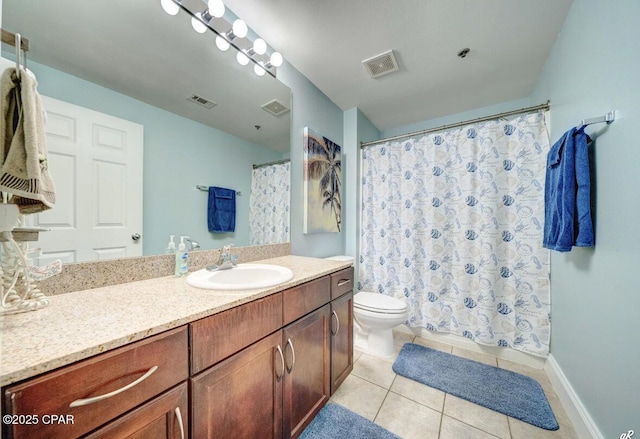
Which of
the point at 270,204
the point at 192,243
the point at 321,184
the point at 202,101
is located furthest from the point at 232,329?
the point at 321,184

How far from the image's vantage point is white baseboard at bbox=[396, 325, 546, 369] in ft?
5.64

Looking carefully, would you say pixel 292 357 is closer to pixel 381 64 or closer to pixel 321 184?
pixel 321 184

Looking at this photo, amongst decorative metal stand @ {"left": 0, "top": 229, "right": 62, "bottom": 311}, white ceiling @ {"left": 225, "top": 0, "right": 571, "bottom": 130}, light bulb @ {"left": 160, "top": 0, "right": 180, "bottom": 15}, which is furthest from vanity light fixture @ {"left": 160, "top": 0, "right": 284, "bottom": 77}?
decorative metal stand @ {"left": 0, "top": 229, "right": 62, "bottom": 311}

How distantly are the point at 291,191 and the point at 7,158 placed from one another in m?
1.34

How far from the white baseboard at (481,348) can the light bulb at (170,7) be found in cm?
282

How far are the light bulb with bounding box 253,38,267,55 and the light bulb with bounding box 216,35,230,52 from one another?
0.17 meters

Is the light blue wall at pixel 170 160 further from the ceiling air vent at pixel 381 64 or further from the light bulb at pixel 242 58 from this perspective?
the ceiling air vent at pixel 381 64

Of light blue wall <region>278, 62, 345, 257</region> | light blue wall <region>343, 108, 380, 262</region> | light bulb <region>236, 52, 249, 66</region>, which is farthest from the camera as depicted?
light blue wall <region>343, 108, 380, 262</region>

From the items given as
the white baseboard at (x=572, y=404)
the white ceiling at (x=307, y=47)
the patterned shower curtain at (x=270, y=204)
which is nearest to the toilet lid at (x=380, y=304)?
the patterned shower curtain at (x=270, y=204)

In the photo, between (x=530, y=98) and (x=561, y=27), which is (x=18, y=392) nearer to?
(x=561, y=27)

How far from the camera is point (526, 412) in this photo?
4.23 ft

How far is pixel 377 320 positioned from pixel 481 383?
76cm

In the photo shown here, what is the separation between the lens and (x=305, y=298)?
1100mm

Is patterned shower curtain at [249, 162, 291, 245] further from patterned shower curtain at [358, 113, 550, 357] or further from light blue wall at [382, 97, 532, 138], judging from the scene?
light blue wall at [382, 97, 532, 138]
